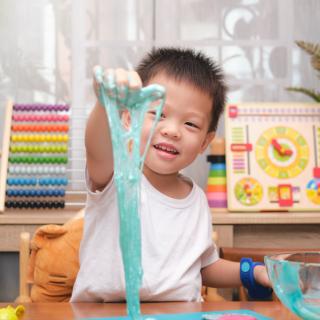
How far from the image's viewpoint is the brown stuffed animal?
146 centimetres

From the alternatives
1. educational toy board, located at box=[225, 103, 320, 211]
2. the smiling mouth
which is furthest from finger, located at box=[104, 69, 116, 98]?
educational toy board, located at box=[225, 103, 320, 211]

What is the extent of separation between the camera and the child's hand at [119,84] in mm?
589

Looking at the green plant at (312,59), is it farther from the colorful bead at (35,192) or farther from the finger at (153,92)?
the finger at (153,92)

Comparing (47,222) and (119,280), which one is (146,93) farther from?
(47,222)

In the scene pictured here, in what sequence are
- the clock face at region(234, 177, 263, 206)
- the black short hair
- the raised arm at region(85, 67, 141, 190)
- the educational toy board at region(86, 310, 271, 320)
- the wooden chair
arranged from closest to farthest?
the educational toy board at region(86, 310, 271, 320) < the raised arm at region(85, 67, 141, 190) < the black short hair < the wooden chair < the clock face at region(234, 177, 263, 206)

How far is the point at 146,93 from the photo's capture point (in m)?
0.60

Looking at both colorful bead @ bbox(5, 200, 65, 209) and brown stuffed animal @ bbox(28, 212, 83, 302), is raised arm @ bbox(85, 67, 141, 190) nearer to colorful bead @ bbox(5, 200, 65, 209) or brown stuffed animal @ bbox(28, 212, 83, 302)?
brown stuffed animal @ bbox(28, 212, 83, 302)

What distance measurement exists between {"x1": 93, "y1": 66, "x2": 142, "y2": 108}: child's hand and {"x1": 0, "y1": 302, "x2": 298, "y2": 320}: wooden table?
301 mm

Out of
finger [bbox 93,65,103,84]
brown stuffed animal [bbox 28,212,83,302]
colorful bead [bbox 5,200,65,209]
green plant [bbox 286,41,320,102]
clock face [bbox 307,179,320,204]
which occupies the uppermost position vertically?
green plant [bbox 286,41,320,102]

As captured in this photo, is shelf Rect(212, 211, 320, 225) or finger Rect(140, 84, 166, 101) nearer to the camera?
finger Rect(140, 84, 166, 101)

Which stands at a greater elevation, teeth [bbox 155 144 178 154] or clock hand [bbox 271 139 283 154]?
clock hand [bbox 271 139 283 154]

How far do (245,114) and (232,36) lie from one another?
1.46ft

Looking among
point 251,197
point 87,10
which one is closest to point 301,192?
point 251,197

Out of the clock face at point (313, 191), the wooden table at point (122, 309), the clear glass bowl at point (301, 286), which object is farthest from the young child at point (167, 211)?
the clock face at point (313, 191)
